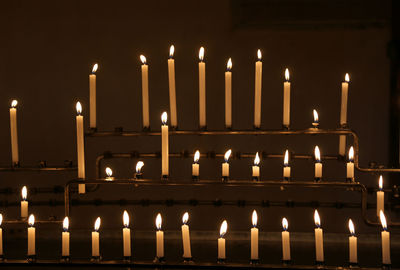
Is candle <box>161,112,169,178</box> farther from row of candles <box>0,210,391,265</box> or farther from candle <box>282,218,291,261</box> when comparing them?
candle <box>282,218,291,261</box>

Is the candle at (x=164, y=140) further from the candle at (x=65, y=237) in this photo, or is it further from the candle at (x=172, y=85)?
the candle at (x=65, y=237)

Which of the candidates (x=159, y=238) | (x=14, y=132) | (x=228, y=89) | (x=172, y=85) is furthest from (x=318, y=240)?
(x=14, y=132)

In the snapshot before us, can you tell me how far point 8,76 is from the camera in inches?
107

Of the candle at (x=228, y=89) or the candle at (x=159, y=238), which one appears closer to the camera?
the candle at (x=159, y=238)

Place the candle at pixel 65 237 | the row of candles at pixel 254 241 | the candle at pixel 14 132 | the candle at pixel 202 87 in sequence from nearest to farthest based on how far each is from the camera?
the row of candles at pixel 254 241 → the candle at pixel 65 237 → the candle at pixel 202 87 → the candle at pixel 14 132

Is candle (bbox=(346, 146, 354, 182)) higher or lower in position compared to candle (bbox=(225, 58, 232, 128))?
lower

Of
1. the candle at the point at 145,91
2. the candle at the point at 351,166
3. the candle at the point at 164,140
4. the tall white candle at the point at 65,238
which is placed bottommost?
the tall white candle at the point at 65,238

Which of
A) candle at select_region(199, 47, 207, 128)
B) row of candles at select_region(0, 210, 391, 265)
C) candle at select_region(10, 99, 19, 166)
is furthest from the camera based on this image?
candle at select_region(10, 99, 19, 166)

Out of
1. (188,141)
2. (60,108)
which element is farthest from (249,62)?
(60,108)

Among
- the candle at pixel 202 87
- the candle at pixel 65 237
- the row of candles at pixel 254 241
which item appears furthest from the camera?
the candle at pixel 202 87

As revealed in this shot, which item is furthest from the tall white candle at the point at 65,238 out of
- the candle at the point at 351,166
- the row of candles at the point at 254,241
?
the candle at the point at 351,166

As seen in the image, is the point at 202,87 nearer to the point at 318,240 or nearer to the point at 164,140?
the point at 164,140

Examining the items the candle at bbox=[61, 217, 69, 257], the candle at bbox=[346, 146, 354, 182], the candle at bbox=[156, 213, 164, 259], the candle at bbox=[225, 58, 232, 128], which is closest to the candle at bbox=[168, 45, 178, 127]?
the candle at bbox=[225, 58, 232, 128]

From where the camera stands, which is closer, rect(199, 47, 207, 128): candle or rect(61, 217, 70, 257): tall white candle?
rect(61, 217, 70, 257): tall white candle
